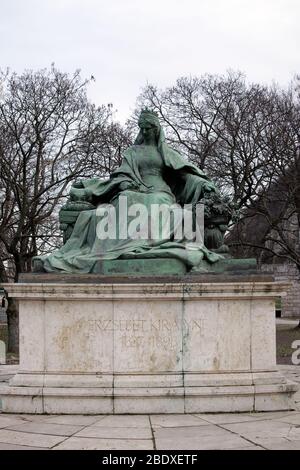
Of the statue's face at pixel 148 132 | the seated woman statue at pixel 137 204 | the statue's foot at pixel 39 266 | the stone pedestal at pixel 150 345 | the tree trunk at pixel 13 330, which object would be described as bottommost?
the tree trunk at pixel 13 330

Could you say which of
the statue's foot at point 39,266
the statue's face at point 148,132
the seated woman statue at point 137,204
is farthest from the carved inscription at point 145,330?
the statue's face at point 148,132

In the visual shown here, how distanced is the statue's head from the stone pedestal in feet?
8.62

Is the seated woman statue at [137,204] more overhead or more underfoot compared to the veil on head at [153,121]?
more underfoot

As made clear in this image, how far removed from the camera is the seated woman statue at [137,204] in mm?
8750

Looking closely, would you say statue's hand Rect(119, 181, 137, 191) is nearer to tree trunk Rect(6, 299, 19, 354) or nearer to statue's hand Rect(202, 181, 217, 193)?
statue's hand Rect(202, 181, 217, 193)

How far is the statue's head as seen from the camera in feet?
32.4

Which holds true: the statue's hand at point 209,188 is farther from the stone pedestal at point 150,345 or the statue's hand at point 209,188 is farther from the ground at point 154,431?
the ground at point 154,431

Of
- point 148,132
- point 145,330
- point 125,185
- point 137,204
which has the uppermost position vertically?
point 148,132

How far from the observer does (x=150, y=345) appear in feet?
26.9

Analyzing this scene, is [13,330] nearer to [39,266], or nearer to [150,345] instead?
[39,266]

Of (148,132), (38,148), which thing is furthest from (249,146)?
(148,132)

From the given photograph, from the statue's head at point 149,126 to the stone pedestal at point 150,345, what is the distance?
8.62 feet

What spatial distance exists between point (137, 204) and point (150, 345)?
201 centimetres

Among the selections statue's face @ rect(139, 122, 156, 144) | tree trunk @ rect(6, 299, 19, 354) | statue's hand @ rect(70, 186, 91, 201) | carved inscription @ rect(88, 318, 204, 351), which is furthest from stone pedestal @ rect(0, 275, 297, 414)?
tree trunk @ rect(6, 299, 19, 354)
